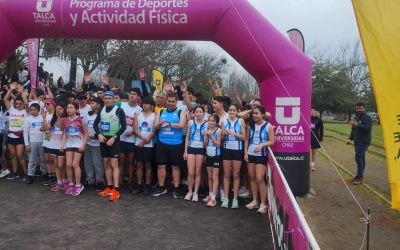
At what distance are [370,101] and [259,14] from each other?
47933 mm

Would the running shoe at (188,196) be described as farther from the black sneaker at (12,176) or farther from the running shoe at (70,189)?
the black sneaker at (12,176)

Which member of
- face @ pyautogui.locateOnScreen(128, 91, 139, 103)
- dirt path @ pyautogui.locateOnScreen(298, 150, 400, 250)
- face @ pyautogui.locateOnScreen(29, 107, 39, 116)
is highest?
face @ pyautogui.locateOnScreen(128, 91, 139, 103)

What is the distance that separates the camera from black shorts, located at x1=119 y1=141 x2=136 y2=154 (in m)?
7.36

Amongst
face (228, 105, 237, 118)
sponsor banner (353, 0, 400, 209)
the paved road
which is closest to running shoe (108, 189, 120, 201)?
the paved road

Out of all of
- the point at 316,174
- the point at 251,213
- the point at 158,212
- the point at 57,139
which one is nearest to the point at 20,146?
the point at 57,139

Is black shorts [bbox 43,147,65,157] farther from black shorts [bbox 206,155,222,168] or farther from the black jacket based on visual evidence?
the black jacket

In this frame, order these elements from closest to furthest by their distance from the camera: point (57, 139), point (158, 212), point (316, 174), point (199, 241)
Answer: point (199, 241) < point (158, 212) < point (57, 139) < point (316, 174)

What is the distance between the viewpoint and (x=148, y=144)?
23.5ft

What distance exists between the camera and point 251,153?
6.50 metres

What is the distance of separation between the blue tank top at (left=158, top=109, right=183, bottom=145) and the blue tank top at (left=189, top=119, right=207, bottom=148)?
0.83ft

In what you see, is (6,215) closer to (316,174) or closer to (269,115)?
(269,115)

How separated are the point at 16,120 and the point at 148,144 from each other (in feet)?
9.43

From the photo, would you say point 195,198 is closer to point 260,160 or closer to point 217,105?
point 260,160

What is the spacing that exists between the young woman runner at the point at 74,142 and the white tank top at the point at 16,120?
1392mm
